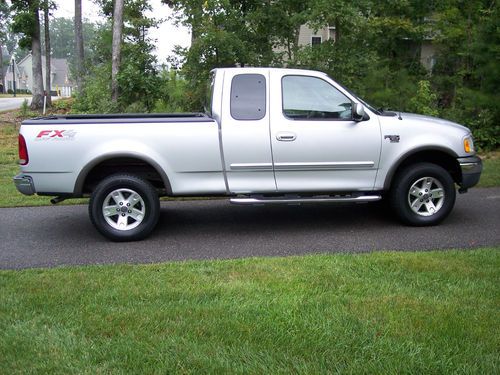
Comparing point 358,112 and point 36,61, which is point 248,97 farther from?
point 36,61

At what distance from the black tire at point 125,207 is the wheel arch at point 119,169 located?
0.18 metres

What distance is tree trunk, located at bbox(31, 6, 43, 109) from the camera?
2539 centimetres

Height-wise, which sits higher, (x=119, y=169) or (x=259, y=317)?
(x=119, y=169)

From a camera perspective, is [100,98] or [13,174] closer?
[13,174]

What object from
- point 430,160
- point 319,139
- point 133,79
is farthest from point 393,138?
point 133,79

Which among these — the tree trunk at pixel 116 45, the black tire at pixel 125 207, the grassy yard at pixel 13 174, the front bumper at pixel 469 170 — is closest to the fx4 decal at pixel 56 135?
the black tire at pixel 125 207

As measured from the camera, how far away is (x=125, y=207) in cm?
658

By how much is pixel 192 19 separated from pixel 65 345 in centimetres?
1049

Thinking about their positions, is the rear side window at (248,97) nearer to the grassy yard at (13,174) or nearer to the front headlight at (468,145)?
the front headlight at (468,145)

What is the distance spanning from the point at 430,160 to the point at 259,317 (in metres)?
4.06

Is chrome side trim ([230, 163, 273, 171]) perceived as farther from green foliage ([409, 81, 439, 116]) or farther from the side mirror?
green foliage ([409, 81, 439, 116])

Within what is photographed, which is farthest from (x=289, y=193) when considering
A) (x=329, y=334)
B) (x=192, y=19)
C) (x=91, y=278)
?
(x=192, y=19)

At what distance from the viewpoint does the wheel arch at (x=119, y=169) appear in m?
6.38

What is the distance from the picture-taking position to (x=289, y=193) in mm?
6820
